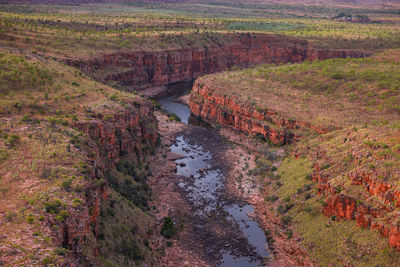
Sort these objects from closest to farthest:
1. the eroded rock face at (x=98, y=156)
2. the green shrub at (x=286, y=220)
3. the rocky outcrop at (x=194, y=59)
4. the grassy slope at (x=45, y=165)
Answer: the grassy slope at (x=45, y=165) < the eroded rock face at (x=98, y=156) < the green shrub at (x=286, y=220) < the rocky outcrop at (x=194, y=59)

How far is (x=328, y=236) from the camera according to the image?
35.2 m

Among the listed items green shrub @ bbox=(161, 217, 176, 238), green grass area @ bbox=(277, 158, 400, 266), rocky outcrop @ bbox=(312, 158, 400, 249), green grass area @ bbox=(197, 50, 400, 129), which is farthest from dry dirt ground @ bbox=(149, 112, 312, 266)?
green grass area @ bbox=(197, 50, 400, 129)

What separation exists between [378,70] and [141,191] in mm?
50100

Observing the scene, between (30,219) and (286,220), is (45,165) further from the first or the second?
(286,220)

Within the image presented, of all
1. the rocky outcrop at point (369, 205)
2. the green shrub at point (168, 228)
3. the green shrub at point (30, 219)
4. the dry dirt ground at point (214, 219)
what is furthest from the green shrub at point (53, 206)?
the rocky outcrop at point (369, 205)

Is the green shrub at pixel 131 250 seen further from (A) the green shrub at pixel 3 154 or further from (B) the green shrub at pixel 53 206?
(A) the green shrub at pixel 3 154

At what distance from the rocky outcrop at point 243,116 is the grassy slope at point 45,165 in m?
19.7

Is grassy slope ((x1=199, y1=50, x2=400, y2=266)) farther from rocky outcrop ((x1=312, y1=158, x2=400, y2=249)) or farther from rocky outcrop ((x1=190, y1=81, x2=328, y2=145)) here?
rocky outcrop ((x1=190, y1=81, x2=328, y2=145))

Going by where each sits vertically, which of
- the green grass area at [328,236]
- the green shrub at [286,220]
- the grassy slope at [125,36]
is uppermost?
the grassy slope at [125,36]

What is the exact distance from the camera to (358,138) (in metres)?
41.9

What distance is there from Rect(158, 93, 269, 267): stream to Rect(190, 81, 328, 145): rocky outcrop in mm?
5597

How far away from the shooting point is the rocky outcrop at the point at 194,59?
82.4 metres

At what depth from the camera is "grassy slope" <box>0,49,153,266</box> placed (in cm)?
2238

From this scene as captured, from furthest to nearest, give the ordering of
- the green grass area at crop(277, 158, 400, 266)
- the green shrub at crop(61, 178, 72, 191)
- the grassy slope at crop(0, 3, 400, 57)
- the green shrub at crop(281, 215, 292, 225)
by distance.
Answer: the grassy slope at crop(0, 3, 400, 57), the green shrub at crop(281, 215, 292, 225), the green grass area at crop(277, 158, 400, 266), the green shrub at crop(61, 178, 72, 191)
